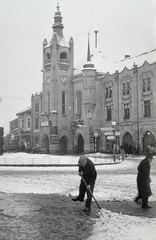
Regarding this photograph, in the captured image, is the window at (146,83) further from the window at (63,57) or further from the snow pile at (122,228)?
the snow pile at (122,228)

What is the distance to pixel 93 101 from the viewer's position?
36.7 meters

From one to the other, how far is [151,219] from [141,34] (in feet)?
20.9

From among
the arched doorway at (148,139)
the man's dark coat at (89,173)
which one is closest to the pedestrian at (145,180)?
the man's dark coat at (89,173)

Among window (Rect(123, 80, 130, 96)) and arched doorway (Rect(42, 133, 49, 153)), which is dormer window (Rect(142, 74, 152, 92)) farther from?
arched doorway (Rect(42, 133, 49, 153))

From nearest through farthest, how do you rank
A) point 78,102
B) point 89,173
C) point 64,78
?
point 89,173
point 78,102
point 64,78

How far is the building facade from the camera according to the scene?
31516 millimetres

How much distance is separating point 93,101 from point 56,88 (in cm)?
557

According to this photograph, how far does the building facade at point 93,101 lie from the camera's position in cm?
3152

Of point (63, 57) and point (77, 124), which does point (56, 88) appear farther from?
point (77, 124)

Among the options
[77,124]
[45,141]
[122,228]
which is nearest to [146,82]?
[77,124]

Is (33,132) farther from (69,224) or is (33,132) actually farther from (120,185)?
(69,224)

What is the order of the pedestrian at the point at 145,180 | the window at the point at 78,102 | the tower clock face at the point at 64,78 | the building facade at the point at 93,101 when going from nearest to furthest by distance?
the pedestrian at the point at 145,180
the building facade at the point at 93,101
the window at the point at 78,102
the tower clock face at the point at 64,78

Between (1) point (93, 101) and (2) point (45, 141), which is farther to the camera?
(2) point (45, 141)

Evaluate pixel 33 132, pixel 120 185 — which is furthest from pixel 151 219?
pixel 33 132
